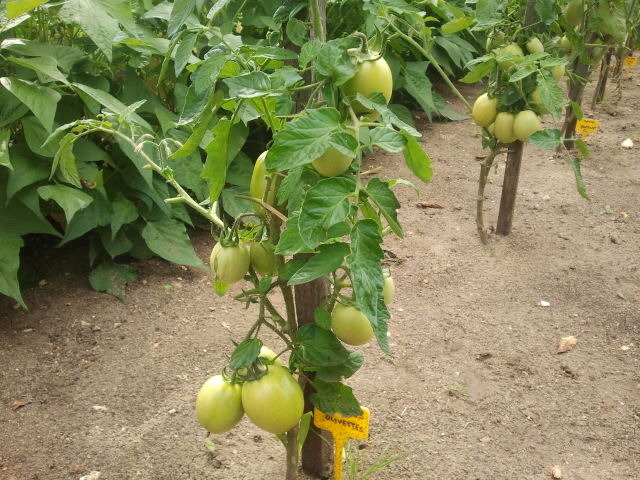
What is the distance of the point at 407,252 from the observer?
110 inches

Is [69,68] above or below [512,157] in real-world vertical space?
above

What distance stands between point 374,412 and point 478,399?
324mm

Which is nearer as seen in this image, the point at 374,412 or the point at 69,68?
the point at 374,412

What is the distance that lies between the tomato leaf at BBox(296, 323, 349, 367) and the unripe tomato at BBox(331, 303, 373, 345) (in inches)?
0.9

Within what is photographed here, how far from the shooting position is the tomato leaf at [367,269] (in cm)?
82

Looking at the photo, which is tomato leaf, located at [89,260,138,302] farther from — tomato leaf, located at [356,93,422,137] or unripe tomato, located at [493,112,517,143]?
tomato leaf, located at [356,93,422,137]

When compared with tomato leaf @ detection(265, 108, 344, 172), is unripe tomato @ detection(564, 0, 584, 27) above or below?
below

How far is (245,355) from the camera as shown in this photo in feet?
3.77

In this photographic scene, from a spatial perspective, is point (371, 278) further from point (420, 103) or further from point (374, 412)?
point (420, 103)

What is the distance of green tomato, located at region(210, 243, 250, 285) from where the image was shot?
118 centimetres

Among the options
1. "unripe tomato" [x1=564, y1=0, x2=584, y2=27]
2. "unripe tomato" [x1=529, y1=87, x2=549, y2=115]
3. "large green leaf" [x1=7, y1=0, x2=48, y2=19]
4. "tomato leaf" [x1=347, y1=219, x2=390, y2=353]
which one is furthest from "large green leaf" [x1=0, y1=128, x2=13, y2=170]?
"unripe tomato" [x1=564, y1=0, x2=584, y2=27]

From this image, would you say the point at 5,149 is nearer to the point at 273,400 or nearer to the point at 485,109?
the point at 273,400

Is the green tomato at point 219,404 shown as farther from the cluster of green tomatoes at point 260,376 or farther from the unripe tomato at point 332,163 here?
the unripe tomato at point 332,163

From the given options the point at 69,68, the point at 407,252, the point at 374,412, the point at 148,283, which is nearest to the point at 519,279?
the point at 407,252
